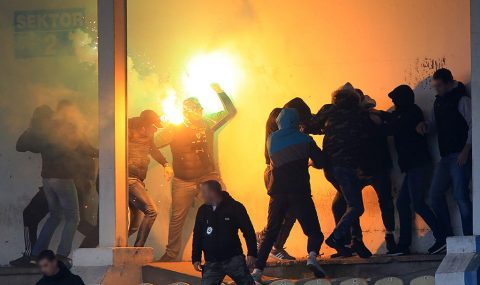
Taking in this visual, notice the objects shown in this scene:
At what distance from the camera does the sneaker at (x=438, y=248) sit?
567 inches

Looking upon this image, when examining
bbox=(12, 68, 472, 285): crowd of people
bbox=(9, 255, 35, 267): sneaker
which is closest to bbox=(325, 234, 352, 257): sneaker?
bbox=(12, 68, 472, 285): crowd of people

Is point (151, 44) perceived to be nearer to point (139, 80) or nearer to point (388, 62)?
point (139, 80)

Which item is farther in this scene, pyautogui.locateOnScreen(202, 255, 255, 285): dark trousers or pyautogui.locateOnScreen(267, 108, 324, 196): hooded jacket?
pyautogui.locateOnScreen(267, 108, 324, 196): hooded jacket

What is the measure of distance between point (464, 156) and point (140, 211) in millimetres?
4046

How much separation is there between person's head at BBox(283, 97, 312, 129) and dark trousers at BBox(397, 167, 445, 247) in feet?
4.19

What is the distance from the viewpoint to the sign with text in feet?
54.5

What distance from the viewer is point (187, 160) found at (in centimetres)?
1605

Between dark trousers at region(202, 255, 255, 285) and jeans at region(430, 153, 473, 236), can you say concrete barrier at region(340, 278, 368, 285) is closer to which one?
dark trousers at region(202, 255, 255, 285)

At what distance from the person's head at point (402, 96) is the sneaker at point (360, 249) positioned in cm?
161

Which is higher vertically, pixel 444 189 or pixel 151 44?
pixel 151 44

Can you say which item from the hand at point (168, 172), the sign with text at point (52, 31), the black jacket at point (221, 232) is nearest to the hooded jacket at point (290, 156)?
the black jacket at point (221, 232)

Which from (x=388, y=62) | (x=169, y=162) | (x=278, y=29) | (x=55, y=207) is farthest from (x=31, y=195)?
(x=388, y=62)

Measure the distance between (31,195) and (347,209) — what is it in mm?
4422

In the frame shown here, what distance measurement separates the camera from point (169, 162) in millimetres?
16312
